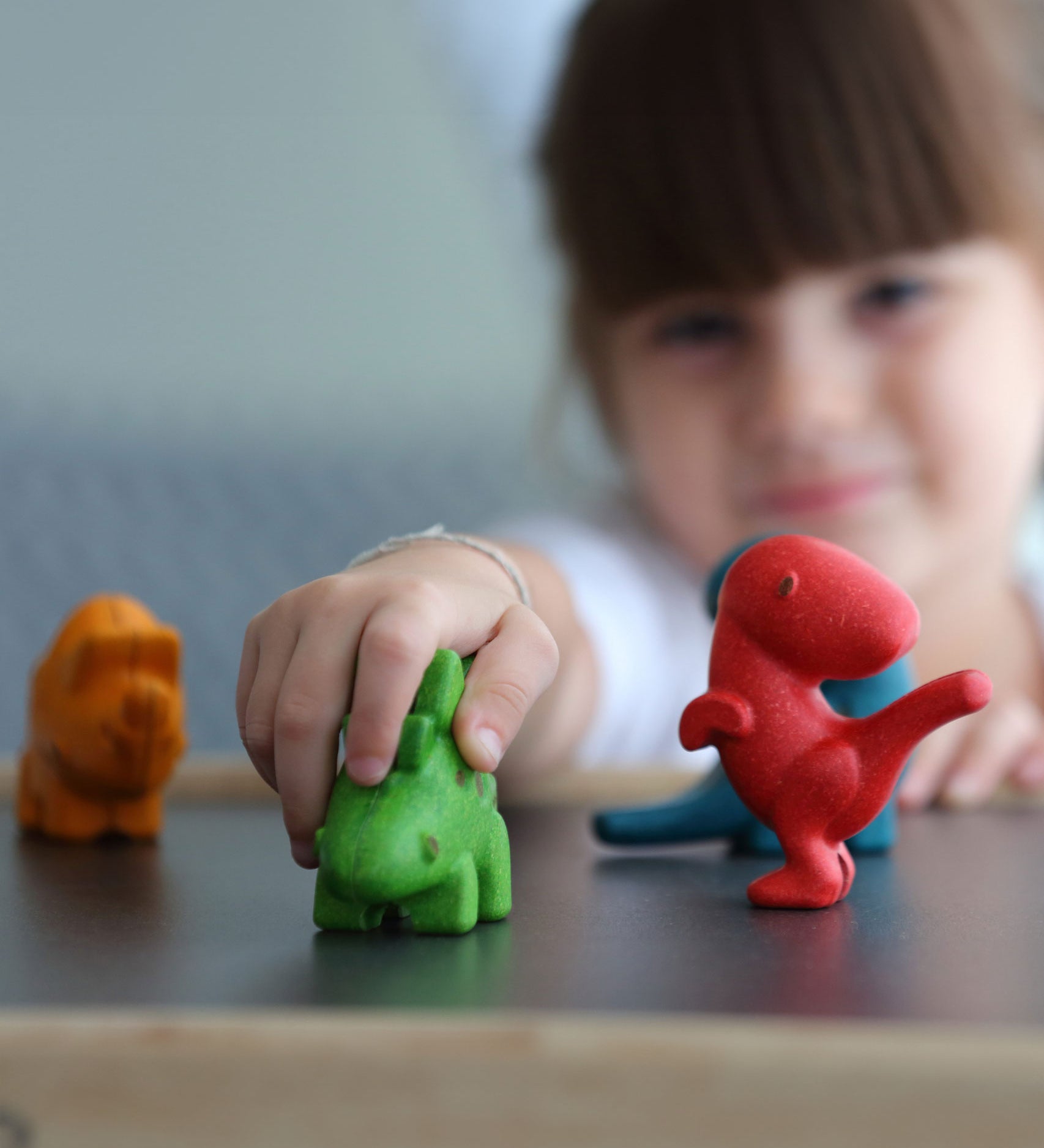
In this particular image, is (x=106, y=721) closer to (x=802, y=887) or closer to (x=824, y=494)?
(x=802, y=887)

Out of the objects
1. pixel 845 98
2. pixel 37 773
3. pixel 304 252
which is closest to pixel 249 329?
pixel 304 252

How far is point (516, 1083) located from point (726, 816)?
30 centimetres

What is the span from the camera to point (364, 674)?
0.37 m

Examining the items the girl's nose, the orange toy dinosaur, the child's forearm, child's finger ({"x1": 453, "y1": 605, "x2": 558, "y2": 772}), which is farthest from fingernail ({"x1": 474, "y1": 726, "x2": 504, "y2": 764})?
the girl's nose

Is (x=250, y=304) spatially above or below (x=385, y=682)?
above

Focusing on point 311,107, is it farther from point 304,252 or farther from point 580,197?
point 580,197

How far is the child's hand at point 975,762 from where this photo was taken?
738mm

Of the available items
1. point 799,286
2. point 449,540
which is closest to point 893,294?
point 799,286

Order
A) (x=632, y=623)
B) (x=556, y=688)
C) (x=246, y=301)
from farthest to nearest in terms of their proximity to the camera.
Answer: (x=246, y=301) < (x=632, y=623) < (x=556, y=688)

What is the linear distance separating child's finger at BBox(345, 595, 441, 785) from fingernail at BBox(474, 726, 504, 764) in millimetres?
25

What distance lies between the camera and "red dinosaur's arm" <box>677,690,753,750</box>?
1.35ft

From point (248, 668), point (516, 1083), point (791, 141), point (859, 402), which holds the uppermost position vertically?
point (791, 141)

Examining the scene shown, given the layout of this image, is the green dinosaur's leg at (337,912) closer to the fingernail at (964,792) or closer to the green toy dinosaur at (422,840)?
the green toy dinosaur at (422,840)

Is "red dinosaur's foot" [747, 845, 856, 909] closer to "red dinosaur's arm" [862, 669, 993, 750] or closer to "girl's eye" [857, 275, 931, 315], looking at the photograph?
"red dinosaur's arm" [862, 669, 993, 750]
